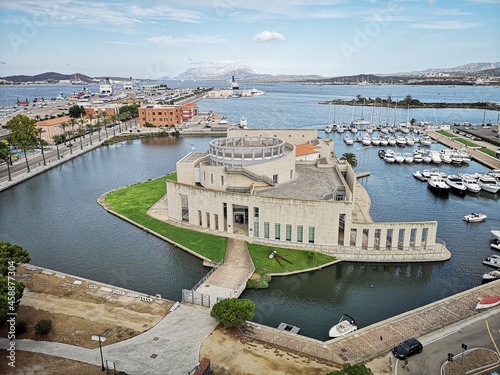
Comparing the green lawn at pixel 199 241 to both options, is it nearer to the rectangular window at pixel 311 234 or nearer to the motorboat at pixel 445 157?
the rectangular window at pixel 311 234

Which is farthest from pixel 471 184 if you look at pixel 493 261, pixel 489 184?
pixel 493 261

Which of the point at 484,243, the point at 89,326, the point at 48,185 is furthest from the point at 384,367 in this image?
the point at 48,185

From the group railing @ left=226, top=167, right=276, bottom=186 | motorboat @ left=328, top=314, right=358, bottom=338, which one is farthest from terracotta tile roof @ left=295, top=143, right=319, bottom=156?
motorboat @ left=328, top=314, right=358, bottom=338

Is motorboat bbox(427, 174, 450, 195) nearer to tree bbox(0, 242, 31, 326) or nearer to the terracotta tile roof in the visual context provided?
the terracotta tile roof

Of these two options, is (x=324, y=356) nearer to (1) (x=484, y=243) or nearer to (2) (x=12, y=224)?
(1) (x=484, y=243)

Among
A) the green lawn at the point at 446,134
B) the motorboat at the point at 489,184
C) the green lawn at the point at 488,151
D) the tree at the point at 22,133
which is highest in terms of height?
the tree at the point at 22,133

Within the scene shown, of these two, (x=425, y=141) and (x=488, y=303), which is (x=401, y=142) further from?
(x=488, y=303)

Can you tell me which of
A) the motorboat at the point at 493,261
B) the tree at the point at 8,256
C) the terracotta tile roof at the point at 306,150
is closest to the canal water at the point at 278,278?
the motorboat at the point at 493,261
